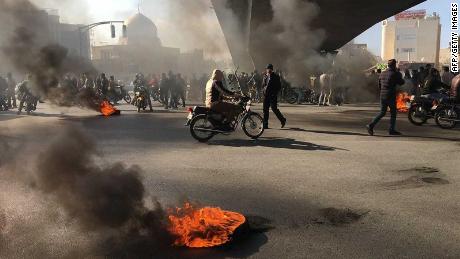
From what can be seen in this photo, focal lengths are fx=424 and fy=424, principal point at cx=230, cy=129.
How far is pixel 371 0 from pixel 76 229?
2423 centimetres

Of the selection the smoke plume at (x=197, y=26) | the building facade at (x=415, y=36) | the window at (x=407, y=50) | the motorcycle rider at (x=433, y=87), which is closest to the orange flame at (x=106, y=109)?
the motorcycle rider at (x=433, y=87)

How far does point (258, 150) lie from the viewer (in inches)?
337

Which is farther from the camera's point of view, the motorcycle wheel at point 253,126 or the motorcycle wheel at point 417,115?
the motorcycle wheel at point 417,115

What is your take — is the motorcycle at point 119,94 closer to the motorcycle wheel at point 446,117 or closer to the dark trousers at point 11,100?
the dark trousers at point 11,100

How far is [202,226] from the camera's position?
396cm

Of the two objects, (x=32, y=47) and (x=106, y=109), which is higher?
(x=32, y=47)

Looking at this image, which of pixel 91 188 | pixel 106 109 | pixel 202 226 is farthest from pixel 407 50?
pixel 91 188

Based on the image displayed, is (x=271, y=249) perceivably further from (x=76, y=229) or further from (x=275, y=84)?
(x=275, y=84)

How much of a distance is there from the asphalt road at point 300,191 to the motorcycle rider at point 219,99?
0.64 meters

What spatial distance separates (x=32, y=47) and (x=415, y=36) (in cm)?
11405

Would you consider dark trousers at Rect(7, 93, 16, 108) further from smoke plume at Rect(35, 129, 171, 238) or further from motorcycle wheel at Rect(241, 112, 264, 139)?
smoke plume at Rect(35, 129, 171, 238)

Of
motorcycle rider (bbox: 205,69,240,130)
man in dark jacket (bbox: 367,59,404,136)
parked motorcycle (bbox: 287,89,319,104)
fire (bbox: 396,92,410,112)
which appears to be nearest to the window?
parked motorcycle (bbox: 287,89,319,104)

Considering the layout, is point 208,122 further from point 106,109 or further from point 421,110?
point 106,109

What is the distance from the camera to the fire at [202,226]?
3.84 metres
